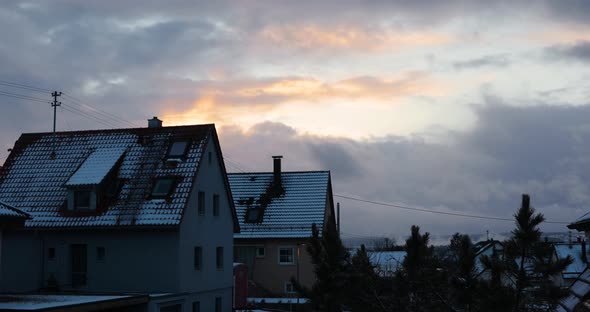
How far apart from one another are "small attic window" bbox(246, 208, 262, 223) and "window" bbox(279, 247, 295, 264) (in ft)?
9.70

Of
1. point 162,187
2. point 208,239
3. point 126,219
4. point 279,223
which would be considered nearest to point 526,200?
point 126,219

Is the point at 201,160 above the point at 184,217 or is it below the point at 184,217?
above

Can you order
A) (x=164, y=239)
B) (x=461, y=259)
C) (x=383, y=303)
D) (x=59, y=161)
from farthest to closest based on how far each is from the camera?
1. (x=59, y=161)
2. (x=164, y=239)
3. (x=383, y=303)
4. (x=461, y=259)

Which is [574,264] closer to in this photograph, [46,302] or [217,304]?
[46,302]

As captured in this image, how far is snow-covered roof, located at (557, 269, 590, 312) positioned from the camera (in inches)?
297

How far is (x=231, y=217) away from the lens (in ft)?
123

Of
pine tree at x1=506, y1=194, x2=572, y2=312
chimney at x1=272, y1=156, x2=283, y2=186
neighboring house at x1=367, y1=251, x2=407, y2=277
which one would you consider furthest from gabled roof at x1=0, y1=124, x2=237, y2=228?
pine tree at x1=506, y1=194, x2=572, y2=312

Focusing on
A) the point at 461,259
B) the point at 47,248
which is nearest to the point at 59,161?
the point at 47,248

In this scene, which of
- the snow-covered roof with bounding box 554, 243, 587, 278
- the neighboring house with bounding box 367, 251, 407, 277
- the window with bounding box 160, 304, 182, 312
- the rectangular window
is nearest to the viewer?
the snow-covered roof with bounding box 554, 243, 587, 278

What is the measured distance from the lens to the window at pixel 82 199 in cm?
3200

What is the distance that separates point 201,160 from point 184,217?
3.22 meters

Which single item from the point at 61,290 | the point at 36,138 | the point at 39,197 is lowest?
the point at 61,290

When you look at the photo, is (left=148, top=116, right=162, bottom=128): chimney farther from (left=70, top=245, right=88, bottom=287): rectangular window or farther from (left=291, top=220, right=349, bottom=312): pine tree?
(left=291, top=220, right=349, bottom=312): pine tree

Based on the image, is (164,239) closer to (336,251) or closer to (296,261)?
(336,251)
